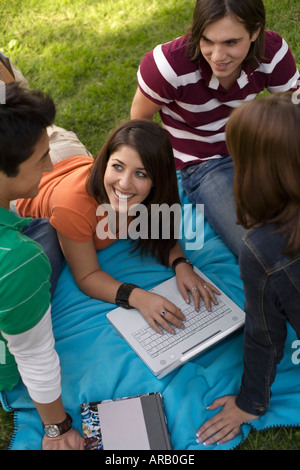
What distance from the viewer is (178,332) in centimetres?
235

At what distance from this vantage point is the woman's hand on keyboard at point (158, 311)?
7.72 ft

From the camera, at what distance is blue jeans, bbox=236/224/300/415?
153cm

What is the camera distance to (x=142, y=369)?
7.51 feet

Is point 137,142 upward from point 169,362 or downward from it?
upward

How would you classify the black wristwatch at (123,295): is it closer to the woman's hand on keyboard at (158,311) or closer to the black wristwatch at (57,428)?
the woman's hand on keyboard at (158,311)

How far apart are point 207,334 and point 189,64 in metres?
1.32

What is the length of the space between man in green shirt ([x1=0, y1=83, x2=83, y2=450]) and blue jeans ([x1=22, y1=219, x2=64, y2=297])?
0.76 metres

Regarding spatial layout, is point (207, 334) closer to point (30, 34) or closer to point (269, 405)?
point (269, 405)

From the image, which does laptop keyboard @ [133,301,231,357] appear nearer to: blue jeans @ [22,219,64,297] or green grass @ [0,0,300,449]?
blue jeans @ [22,219,64,297]

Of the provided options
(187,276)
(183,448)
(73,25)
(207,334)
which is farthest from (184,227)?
(73,25)

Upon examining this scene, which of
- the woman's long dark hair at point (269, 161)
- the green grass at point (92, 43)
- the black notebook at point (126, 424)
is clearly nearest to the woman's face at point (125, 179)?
the woman's long dark hair at point (269, 161)

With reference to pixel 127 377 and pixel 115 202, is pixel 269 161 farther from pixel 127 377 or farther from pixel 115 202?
pixel 127 377

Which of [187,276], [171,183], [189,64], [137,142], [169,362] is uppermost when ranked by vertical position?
[189,64]

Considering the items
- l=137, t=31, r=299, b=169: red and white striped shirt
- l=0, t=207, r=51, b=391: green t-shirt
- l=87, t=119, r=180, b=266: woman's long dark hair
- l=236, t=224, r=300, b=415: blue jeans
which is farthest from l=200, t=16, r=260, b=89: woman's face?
l=0, t=207, r=51, b=391: green t-shirt
